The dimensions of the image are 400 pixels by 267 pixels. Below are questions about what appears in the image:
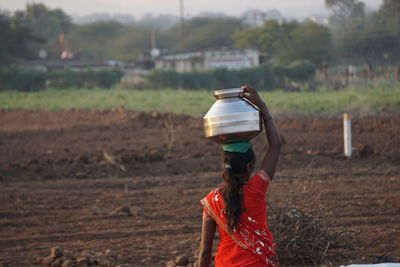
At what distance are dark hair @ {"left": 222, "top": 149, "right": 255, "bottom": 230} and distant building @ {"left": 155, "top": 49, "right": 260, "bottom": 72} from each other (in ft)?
146

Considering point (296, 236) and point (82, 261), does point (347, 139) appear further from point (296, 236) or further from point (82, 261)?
point (82, 261)

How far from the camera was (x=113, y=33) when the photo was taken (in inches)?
3351

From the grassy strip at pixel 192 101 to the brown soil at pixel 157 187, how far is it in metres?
2.98

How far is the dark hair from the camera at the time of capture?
348 centimetres

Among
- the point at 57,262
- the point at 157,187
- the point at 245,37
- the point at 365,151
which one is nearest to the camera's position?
the point at 57,262

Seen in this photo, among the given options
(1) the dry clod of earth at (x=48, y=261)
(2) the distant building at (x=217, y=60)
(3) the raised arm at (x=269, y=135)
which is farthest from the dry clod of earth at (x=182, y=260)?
(2) the distant building at (x=217, y=60)

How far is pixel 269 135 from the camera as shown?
3.72 meters

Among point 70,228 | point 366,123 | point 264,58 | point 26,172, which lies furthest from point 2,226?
point 264,58

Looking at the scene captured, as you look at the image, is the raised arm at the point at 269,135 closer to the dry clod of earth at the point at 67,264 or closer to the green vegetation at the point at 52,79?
the dry clod of earth at the point at 67,264

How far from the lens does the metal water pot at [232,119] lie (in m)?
3.45

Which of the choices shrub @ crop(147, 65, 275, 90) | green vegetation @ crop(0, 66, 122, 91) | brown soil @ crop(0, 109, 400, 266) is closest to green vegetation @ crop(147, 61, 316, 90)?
shrub @ crop(147, 65, 275, 90)

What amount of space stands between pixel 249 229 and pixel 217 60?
4665 cm

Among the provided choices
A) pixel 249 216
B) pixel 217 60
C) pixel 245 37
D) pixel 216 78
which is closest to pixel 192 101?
pixel 216 78

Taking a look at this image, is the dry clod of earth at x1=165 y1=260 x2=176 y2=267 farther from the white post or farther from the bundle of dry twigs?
the white post
